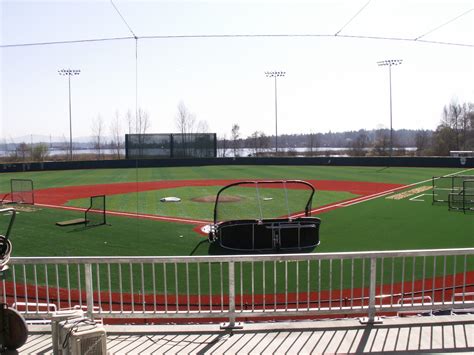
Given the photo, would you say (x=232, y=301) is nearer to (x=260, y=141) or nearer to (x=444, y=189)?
(x=444, y=189)

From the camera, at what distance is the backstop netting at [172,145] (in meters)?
62.2

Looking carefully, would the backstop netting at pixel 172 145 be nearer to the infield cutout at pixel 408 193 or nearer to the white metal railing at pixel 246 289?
the infield cutout at pixel 408 193

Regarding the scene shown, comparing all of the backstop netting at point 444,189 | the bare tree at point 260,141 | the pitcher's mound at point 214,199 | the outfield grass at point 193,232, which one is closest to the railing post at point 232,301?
the outfield grass at point 193,232

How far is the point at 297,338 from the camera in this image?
588 cm

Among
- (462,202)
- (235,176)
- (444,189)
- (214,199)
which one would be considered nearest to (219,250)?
(214,199)

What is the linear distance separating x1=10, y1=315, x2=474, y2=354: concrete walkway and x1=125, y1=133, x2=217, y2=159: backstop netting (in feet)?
186

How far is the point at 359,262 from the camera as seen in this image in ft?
37.9

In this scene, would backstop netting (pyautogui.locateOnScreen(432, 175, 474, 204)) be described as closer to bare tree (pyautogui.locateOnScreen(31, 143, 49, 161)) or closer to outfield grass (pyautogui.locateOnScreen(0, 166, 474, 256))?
outfield grass (pyautogui.locateOnScreen(0, 166, 474, 256))

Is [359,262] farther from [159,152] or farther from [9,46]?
[159,152]

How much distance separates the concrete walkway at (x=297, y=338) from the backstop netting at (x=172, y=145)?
56560 millimetres

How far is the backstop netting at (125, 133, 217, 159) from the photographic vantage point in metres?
62.2

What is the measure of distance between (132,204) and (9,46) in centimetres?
1395

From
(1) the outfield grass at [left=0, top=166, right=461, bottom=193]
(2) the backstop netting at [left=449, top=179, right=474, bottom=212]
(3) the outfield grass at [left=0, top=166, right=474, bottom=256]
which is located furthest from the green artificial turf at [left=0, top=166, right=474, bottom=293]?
(1) the outfield grass at [left=0, top=166, right=461, bottom=193]

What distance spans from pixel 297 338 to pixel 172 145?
5838cm
